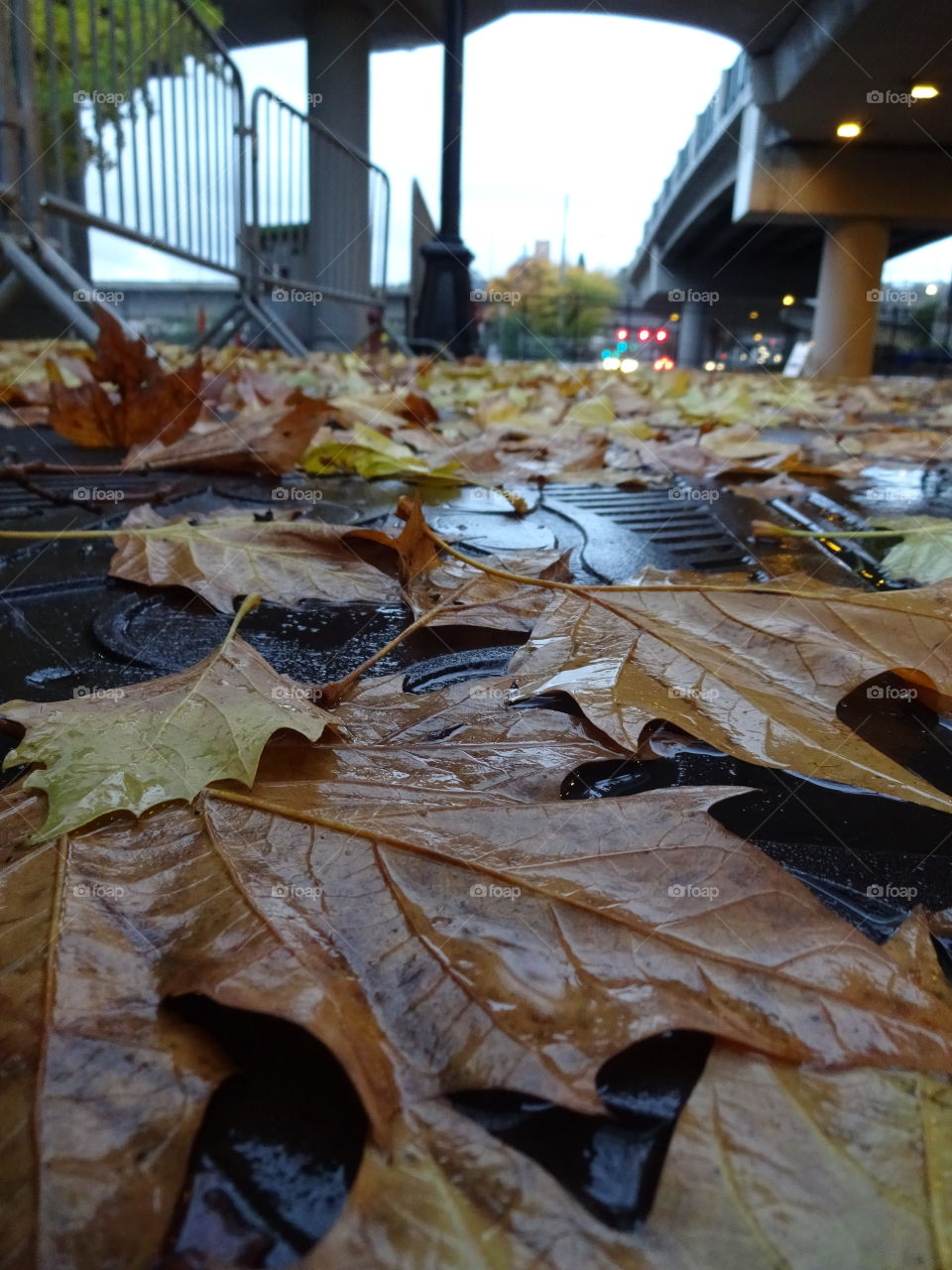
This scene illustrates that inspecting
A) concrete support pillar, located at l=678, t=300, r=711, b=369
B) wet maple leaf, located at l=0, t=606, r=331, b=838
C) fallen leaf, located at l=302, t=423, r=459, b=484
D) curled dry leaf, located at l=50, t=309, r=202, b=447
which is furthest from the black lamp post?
concrete support pillar, located at l=678, t=300, r=711, b=369

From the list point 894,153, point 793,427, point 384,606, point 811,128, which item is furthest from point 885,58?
point 384,606

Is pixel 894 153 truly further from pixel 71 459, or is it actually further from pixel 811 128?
pixel 71 459

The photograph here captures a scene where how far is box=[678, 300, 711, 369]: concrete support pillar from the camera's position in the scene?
93.0 ft

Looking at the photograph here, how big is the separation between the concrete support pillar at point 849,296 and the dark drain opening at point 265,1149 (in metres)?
15.4

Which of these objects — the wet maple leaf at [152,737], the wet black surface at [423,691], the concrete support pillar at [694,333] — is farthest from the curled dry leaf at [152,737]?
the concrete support pillar at [694,333]

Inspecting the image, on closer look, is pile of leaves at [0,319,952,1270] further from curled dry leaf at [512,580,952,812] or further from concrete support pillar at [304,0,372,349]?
concrete support pillar at [304,0,372,349]

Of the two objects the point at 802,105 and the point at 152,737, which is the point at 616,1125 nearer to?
the point at 152,737

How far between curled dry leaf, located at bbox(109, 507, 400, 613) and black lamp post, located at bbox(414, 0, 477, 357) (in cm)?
730

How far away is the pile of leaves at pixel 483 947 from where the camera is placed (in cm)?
37

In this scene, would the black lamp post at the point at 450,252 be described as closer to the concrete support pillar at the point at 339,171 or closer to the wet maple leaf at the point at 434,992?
the concrete support pillar at the point at 339,171

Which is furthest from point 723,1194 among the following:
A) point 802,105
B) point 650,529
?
point 802,105

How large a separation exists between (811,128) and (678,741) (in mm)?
14719

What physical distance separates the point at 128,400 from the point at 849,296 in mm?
15192

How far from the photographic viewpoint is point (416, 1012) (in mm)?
469
